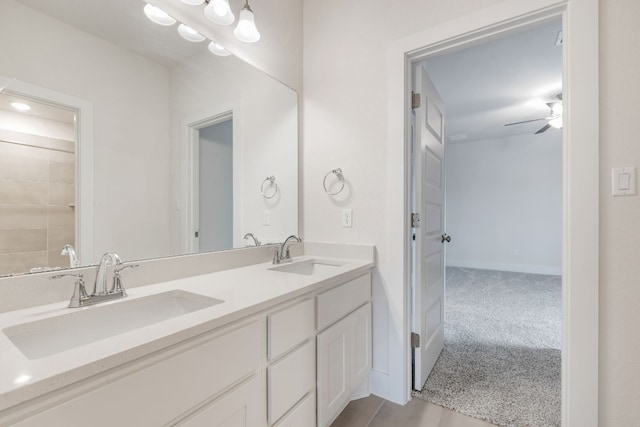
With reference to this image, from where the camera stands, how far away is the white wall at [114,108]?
954 mm

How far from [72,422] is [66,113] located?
0.99 meters

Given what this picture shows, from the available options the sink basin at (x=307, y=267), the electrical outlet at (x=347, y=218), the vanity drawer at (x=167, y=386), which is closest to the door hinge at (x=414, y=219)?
the electrical outlet at (x=347, y=218)

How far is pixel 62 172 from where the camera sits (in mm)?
1021

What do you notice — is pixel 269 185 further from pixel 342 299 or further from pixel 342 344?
pixel 342 344

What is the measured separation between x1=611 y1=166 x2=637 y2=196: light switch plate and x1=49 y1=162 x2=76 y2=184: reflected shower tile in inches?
81.9

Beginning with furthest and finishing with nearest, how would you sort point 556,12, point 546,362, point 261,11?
point 546,362
point 261,11
point 556,12

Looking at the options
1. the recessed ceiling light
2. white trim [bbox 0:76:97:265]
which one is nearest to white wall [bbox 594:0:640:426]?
white trim [bbox 0:76:97:265]

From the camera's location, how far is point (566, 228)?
1.27 m

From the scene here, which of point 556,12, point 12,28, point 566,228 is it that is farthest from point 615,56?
point 12,28

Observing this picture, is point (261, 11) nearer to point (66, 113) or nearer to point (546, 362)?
point (66, 113)

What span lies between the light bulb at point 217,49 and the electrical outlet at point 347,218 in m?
1.12

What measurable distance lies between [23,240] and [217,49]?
1.19 meters

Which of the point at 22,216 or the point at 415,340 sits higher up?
the point at 22,216

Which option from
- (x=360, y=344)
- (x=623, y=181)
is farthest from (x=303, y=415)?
(x=623, y=181)
